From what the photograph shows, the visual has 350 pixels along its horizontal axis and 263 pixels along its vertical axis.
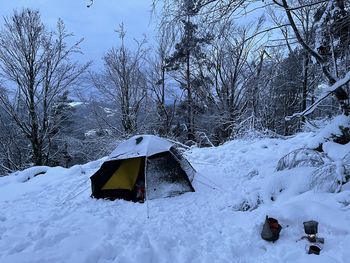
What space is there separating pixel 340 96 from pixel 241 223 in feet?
9.26

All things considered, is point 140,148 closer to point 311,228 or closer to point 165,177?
point 165,177

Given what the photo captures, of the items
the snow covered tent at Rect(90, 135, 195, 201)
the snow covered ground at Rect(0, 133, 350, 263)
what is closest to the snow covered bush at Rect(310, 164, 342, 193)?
the snow covered ground at Rect(0, 133, 350, 263)

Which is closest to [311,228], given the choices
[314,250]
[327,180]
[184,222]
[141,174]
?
[314,250]

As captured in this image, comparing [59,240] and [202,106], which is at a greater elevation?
[202,106]

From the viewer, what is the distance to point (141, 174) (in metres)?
7.11

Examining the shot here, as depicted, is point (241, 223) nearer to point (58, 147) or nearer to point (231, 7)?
point (231, 7)

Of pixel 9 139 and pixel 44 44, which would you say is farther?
pixel 9 139

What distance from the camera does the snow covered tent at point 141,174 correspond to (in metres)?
6.96

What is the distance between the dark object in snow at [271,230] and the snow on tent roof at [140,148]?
348cm

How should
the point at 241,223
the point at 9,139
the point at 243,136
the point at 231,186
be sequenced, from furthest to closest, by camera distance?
1. the point at 9,139
2. the point at 243,136
3. the point at 231,186
4. the point at 241,223

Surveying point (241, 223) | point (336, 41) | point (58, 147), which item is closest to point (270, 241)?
point (241, 223)

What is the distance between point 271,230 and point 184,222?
168cm

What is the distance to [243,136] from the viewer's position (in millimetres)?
12523

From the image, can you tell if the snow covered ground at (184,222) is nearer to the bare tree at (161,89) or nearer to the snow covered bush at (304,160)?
the snow covered bush at (304,160)
